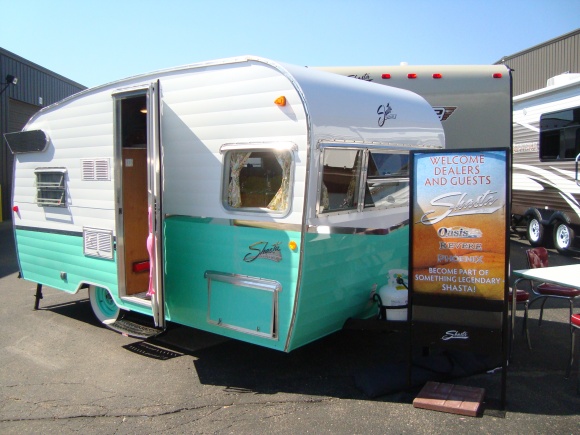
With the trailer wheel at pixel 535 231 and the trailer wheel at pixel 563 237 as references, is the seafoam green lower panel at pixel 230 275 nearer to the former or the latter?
the trailer wheel at pixel 563 237

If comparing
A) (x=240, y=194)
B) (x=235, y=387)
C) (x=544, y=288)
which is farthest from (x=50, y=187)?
(x=544, y=288)

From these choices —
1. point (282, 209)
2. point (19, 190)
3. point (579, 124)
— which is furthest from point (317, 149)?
point (579, 124)

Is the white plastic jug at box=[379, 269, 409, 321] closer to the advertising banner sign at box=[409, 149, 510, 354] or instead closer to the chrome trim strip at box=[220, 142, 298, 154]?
the advertising banner sign at box=[409, 149, 510, 354]

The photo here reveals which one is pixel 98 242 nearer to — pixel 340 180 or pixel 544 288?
pixel 340 180

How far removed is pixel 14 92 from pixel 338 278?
16.1m

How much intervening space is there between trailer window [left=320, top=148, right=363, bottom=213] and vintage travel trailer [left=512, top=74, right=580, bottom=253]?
710 cm

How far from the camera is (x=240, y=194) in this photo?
4719mm

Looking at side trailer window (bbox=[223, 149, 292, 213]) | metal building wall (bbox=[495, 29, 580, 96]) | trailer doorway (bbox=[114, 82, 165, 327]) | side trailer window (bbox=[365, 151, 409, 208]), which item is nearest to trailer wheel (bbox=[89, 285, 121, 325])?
trailer doorway (bbox=[114, 82, 165, 327])

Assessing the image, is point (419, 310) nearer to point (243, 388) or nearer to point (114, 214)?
point (243, 388)

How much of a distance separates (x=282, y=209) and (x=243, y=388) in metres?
1.59

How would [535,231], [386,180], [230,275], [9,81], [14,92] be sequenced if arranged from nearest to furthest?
[230,275], [386,180], [535,231], [9,81], [14,92]

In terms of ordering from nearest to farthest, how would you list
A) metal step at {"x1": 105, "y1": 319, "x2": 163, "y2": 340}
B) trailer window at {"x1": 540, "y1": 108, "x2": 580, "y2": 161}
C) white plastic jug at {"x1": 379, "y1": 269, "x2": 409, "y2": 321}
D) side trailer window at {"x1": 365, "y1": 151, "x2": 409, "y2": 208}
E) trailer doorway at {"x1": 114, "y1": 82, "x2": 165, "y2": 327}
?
trailer doorway at {"x1": 114, "y1": 82, "x2": 165, "y2": 327} → white plastic jug at {"x1": 379, "y1": 269, "x2": 409, "y2": 321} → side trailer window at {"x1": 365, "y1": 151, "x2": 409, "y2": 208} → metal step at {"x1": 105, "y1": 319, "x2": 163, "y2": 340} → trailer window at {"x1": 540, "y1": 108, "x2": 580, "y2": 161}

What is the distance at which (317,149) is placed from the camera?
166 inches

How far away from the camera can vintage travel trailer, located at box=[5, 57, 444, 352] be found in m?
4.29
